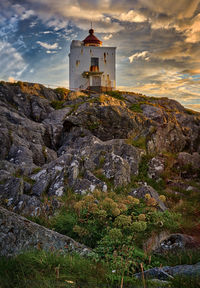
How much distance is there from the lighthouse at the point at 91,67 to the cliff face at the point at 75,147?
18921mm

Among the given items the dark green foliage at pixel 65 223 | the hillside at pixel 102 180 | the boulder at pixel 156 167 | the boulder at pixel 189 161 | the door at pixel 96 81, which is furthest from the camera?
the door at pixel 96 81

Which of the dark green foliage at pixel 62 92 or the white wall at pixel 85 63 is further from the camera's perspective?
the white wall at pixel 85 63

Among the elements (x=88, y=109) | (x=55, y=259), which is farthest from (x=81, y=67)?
(x=55, y=259)

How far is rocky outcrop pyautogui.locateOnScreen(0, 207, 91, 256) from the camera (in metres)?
4.45

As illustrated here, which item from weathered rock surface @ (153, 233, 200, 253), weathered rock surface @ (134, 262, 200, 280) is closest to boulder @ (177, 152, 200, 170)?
weathered rock surface @ (153, 233, 200, 253)

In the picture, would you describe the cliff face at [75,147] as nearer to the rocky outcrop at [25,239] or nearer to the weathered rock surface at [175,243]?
the rocky outcrop at [25,239]

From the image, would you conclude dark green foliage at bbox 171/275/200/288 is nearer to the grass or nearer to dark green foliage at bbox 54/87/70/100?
the grass

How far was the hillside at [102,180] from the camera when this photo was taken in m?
5.43

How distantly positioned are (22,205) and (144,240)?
14.2ft

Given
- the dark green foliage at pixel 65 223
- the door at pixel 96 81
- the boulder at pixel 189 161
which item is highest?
the door at pixel 96 81

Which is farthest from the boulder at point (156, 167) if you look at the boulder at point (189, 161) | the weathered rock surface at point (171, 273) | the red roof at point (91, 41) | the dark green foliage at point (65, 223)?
the red roof at point (91, 41)

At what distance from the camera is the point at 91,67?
4966 centimetres

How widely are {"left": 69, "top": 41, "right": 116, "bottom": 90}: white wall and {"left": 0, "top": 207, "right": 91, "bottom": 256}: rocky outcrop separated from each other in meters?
45.1

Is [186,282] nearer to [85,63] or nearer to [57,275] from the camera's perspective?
[57,275]
